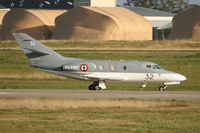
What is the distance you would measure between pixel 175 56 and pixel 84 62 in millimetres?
31044

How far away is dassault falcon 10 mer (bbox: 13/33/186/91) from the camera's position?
42750 mm

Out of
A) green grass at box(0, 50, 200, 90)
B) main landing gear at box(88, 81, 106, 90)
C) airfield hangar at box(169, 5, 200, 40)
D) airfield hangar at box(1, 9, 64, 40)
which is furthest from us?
airfield hangar at box(1, 9, 64, 40)

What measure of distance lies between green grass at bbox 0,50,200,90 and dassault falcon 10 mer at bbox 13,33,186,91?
2177 millimetres

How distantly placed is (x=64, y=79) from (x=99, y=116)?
24.6 meters

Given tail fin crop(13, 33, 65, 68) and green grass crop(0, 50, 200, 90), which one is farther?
green grass crop(0, 50, 200, 90)

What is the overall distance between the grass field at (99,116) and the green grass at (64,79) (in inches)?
478

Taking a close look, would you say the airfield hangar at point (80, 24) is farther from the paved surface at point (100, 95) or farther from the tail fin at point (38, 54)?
the paved surface at point (100, 95)

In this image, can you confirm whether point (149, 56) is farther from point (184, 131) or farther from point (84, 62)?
point (184, 131)

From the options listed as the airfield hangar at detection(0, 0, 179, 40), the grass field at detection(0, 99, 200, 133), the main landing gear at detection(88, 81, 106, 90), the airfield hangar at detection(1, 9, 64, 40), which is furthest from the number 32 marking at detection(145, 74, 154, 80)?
the airfield hangar at detection(1, 9, 64, 40)

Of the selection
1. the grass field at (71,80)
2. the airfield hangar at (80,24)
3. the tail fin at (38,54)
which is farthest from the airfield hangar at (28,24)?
the tail fin at (38,54)

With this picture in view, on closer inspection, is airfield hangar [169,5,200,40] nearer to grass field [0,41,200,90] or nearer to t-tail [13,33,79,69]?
grass field [0,41,200,90]

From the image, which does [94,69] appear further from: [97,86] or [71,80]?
[71,80]

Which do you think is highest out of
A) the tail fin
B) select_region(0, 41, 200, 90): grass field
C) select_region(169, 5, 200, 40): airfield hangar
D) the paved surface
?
the tail fin

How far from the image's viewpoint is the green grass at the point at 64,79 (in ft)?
152
